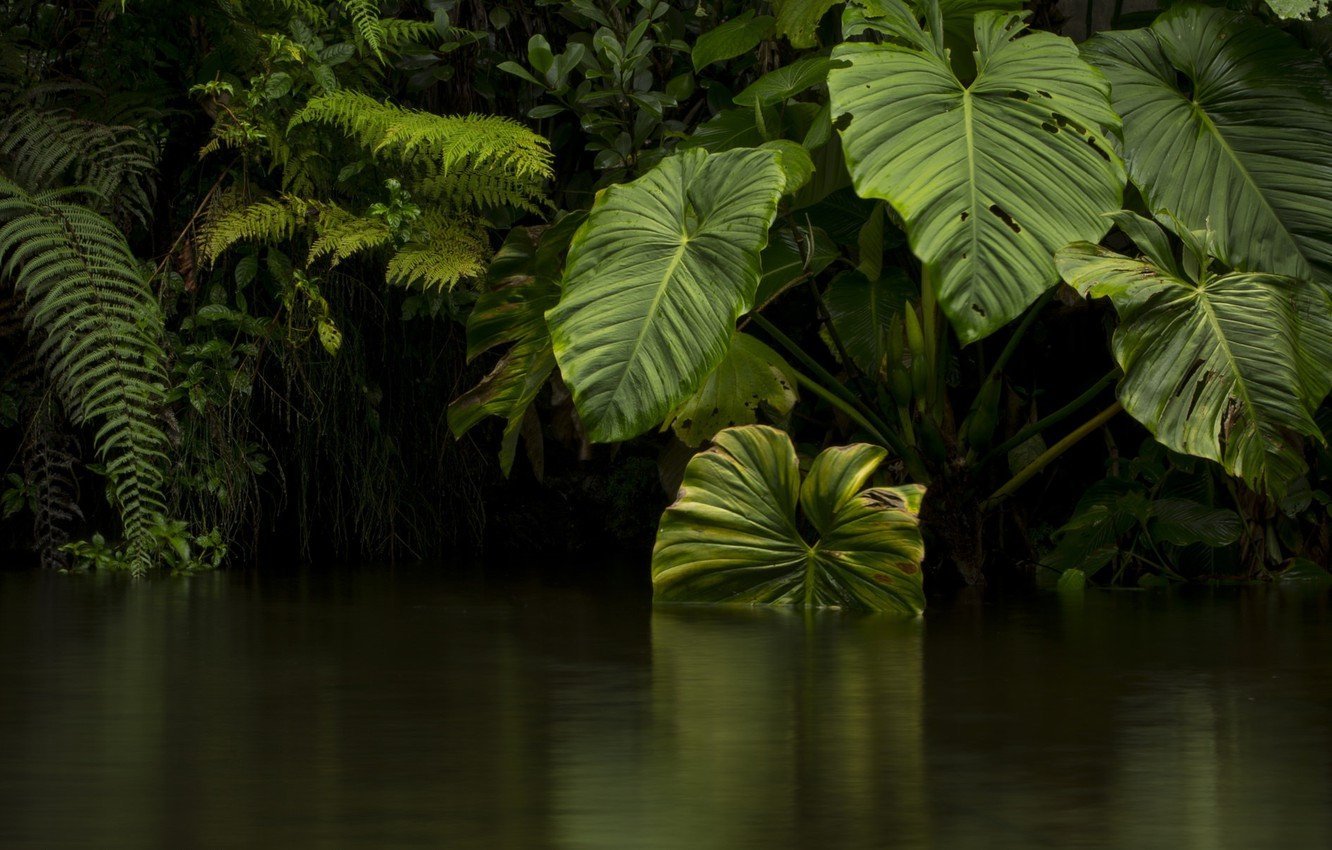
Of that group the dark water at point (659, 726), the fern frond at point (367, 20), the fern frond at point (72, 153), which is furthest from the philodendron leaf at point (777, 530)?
the fern frond at point (72, 153)

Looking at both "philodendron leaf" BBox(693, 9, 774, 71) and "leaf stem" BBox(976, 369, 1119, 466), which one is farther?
"philodendron leaf" BBox(693, 9, 774, 71)

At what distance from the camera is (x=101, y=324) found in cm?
398

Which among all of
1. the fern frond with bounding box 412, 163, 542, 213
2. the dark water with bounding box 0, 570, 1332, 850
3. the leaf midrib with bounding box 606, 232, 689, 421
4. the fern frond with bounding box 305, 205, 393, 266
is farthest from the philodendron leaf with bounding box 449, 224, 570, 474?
the dark water with bounding box 0, 570, 1332, 850

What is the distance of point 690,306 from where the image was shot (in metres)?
3.32

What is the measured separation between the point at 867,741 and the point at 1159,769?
0.35m

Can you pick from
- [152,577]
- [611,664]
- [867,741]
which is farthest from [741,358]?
[867,741]

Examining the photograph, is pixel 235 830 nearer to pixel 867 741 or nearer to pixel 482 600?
pixel 867 741

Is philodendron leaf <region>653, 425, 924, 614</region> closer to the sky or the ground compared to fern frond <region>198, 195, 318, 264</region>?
closer to the ground

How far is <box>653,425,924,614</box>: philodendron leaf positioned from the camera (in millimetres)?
3381

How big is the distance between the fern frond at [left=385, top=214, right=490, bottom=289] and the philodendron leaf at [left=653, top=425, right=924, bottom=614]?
0.98 meters

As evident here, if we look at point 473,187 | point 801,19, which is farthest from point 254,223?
point 801,19

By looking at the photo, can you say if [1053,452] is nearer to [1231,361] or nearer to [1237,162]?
[1231,361]

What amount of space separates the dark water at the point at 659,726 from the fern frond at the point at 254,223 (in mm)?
1036

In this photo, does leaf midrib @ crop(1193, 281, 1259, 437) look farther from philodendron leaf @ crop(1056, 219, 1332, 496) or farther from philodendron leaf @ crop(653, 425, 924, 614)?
philodendron leaf @ crop(653, 425, 924, 614)
